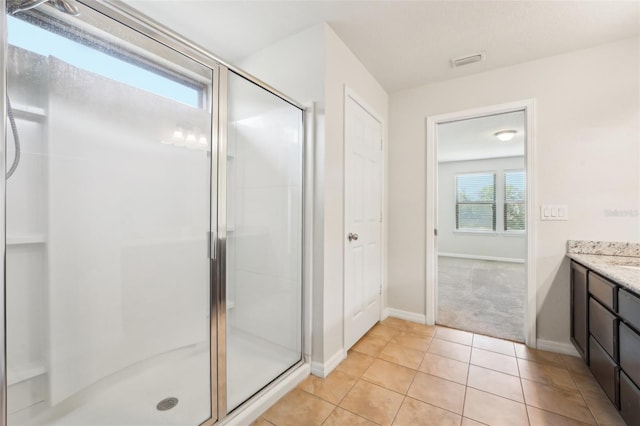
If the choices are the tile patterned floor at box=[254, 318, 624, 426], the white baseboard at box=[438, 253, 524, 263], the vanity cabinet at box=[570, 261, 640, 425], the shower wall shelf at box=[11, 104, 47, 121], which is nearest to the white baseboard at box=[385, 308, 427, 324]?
the tile patterned floor at box=[254, 318, 624, 426]

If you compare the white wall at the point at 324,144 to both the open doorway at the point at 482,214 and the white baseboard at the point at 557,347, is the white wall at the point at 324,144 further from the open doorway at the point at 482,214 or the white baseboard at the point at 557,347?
the open doorway at the point at 482,214

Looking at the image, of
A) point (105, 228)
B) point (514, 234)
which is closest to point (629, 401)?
point (105, 228)

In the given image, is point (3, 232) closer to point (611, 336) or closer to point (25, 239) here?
point (25, 239)

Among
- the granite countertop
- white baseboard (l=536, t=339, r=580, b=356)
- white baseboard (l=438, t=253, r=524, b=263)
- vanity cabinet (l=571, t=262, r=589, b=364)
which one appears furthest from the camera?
white baseboard (l=438, t=253, r=524, b=263)

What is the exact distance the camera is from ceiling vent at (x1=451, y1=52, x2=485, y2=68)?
7.64 feet

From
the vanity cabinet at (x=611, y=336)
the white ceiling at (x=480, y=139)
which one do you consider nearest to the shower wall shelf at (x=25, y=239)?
the vanity cabinet at (x=611, y=336)

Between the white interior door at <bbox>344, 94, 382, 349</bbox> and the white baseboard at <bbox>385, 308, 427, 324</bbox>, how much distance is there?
9.7 inches

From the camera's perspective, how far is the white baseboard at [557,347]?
7.36ft

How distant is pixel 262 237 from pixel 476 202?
6.49 metres

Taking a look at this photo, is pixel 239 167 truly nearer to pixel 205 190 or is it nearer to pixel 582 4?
pixel 205 190

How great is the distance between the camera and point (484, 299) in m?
3.66

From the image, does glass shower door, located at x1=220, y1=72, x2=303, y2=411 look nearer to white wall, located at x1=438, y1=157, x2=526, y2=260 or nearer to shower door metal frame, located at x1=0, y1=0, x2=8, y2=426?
shower door metal frame, located at x1=0, y1=0, x2=8, y2=426

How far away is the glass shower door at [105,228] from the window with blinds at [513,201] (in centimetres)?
699

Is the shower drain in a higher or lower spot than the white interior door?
lower
